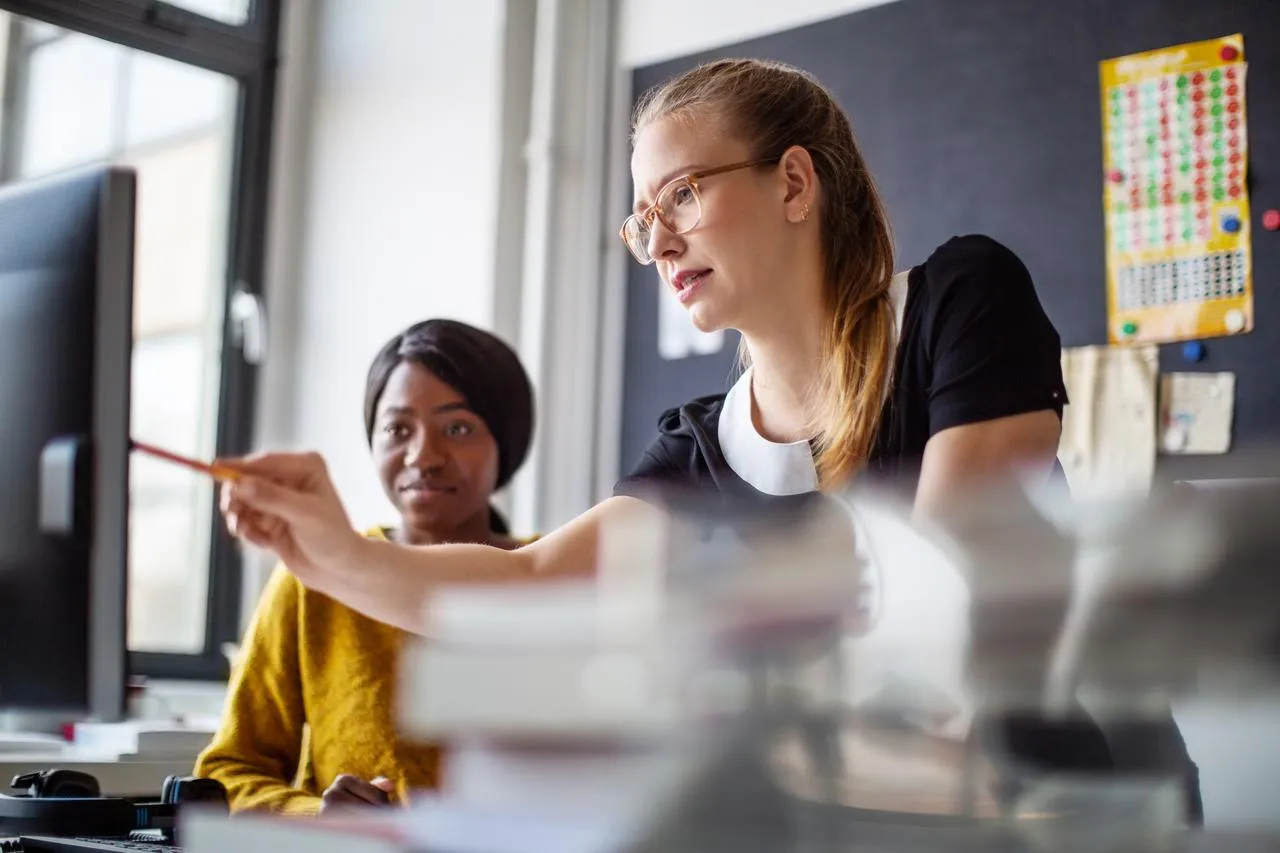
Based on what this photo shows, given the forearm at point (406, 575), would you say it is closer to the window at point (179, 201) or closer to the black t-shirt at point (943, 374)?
the black t-shirt at point (943, 374)

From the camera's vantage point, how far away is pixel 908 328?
1.14 metres

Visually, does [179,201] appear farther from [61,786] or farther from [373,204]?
[61,786]

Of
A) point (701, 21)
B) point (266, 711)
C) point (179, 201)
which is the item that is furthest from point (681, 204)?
point (179, 201)

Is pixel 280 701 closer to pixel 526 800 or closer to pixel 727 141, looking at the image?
pixel 727 141

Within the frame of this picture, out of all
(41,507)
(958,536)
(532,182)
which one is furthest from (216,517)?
(958,536)

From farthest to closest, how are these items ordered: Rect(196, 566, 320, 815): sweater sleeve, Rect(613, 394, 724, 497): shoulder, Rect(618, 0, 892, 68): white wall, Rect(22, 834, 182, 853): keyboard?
Rect(618, 0, 892, 68): white wall, Rect(196, 566, 320, 815): sweater sleeve, Rect(613, 394, 724, 497): shoulder, Rect(22, 834, 182, 853): keyboard

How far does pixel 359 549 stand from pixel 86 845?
0.25m

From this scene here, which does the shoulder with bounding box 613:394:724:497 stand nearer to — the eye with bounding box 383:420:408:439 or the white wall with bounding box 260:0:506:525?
the eye with bounding box 383:420:408:439

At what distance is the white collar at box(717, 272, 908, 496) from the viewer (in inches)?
46.1

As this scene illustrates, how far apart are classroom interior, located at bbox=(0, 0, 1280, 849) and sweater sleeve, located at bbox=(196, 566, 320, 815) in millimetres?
795

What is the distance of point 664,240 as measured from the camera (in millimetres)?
1204

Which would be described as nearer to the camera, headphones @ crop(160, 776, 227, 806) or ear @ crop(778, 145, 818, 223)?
headphones @ crop(160, 776, 227, 806)

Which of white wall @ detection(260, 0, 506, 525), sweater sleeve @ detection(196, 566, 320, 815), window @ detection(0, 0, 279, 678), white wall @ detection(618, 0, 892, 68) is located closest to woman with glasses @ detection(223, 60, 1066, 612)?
sweater sleeve @ detection(196, 566, 320, 815)

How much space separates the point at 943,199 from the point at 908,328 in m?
1.37
